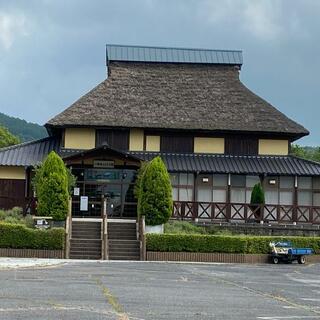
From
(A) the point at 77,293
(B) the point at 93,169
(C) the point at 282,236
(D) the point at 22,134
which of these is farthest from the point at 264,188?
(D) the point at 22,134

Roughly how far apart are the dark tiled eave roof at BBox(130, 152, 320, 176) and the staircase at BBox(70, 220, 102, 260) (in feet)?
22.8

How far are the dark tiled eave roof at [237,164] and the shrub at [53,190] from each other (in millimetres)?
7214

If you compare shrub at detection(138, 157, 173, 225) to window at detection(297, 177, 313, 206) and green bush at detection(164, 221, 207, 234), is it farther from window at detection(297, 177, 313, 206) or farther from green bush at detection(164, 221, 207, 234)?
window at detection(297, 177, 313, 206)

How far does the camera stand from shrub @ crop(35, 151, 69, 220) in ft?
96.9

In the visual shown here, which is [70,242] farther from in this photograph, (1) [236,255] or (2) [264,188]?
(2) [264,188]

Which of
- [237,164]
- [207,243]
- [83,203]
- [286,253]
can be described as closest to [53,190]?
[83,203]

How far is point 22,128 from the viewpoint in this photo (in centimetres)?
14188

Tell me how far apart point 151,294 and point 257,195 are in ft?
74.0

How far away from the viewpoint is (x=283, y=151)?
1495 inches

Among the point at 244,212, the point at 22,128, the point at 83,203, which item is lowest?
the point at 244,212

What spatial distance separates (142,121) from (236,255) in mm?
11932

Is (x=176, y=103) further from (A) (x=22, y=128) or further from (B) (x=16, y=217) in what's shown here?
(A) (x=22, y=128)

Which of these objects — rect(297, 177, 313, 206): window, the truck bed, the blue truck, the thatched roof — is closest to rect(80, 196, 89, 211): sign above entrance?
the thatched roof

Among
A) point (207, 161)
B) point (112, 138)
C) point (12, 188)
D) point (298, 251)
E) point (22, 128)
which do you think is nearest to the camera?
point (298, 251)
